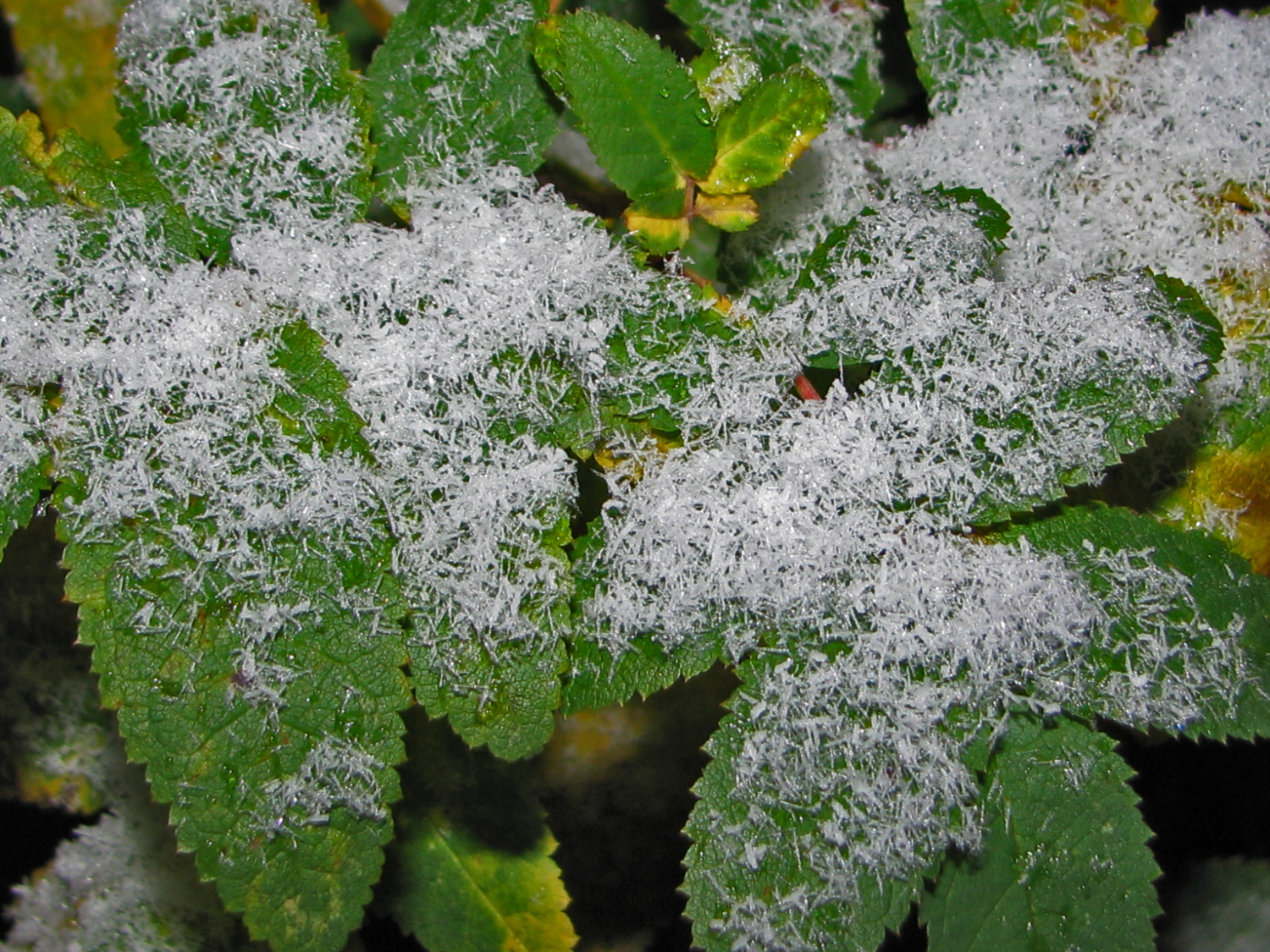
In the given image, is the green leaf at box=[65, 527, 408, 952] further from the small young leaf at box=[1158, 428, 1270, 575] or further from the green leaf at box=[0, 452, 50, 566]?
the small young leaf at box=[1158, 428, 1270, 575]

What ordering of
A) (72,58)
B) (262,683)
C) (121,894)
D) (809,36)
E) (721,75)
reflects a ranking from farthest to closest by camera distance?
1. (72,58)
2. (121,894)
3. (809,36)
4. (721,75)
5. (262,683)

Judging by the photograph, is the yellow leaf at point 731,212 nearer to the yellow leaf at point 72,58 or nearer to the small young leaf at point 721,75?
the small young leaf at point 721,75

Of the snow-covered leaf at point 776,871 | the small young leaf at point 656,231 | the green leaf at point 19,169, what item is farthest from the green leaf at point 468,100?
the snow-covered leaf at point 776,871

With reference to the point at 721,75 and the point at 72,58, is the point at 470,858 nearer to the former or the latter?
the point at 721,75

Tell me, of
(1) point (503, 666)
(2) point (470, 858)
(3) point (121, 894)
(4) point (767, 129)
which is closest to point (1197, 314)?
(4) point (767, 129)

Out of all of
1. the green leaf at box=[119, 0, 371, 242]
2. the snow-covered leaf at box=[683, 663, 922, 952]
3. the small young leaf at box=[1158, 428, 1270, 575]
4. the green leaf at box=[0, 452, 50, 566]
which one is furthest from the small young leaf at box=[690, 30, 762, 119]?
the green leaf at box=[0, 452, 50, 566]
